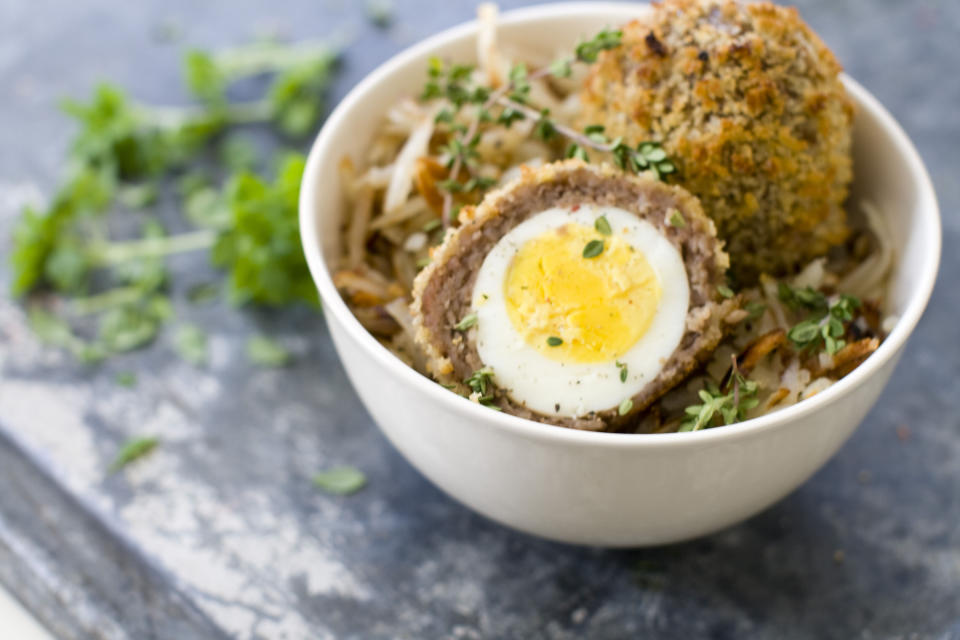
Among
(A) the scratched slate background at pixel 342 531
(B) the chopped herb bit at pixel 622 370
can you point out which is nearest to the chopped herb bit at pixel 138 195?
(A) the scratched slate background at pixel 342 531

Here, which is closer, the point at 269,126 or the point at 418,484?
the point at 418,484

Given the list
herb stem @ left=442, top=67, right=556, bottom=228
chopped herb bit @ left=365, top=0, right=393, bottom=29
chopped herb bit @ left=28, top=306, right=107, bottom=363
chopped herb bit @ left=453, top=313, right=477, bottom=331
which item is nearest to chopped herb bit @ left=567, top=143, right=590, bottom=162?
herb stem @ left=442, top=67, right=556, bottom=228

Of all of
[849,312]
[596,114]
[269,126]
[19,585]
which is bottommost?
[19,585]

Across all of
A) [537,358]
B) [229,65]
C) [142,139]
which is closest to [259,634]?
[537,358]

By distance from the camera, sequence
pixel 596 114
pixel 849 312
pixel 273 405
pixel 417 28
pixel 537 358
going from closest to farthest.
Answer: pixel 537 358 < pixel 849 312 < pixel 596 114 < pixel 273 405 < pixel 417 28

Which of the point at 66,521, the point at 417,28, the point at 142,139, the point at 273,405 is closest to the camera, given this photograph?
the point at 66,521

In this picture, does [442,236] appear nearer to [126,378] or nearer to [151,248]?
[126,378]

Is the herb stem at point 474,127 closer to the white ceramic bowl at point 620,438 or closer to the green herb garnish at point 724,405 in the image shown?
the white ceramic bowl at point 620,438

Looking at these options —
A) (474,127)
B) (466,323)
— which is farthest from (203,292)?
(466,323)

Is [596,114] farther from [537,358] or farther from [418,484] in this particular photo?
[418,484]
